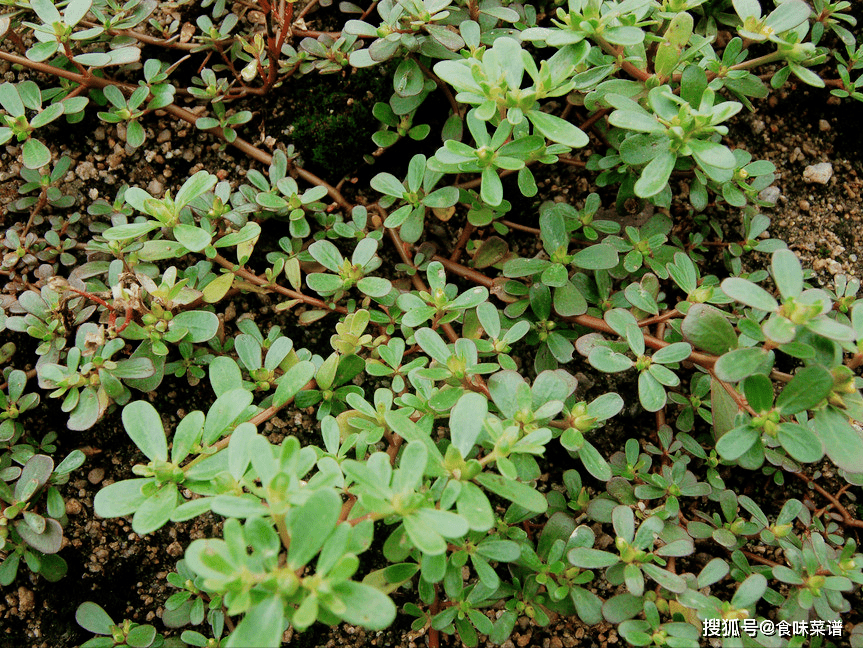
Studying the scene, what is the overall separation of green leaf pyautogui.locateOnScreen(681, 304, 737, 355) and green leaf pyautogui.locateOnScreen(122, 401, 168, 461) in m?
1.23

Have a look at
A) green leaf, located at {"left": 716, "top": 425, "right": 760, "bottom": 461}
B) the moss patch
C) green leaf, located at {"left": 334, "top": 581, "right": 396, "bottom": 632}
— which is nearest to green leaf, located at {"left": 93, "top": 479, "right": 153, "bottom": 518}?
green leaf, located at {"left": 334, "top": 581, "right": 396, "bottom": 632}

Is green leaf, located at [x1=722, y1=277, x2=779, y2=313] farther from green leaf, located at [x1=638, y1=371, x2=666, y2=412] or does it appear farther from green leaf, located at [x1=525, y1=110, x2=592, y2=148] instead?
green leaf, located at [x1=525, y1=110, x2=592, y2=148]

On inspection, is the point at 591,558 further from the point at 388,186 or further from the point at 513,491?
the point at 388,186

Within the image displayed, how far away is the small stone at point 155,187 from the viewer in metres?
2.16

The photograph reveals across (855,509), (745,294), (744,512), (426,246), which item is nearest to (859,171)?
(855,509)

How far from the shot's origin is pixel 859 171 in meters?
2.41

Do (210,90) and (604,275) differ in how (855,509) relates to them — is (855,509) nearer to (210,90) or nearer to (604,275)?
(604,275)

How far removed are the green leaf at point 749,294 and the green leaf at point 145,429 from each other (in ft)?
4.12

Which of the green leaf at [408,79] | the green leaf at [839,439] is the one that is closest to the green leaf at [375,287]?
the green leaf at [408,79]

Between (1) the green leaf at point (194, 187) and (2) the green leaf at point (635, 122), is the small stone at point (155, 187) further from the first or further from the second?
(2) the green leaf at point (635, 122)

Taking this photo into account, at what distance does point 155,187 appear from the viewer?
217 centimetres

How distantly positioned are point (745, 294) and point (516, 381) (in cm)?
54

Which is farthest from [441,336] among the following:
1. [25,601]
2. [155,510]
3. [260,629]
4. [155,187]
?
[25,601]

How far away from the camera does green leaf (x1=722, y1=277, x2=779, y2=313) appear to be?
48.8 inches
